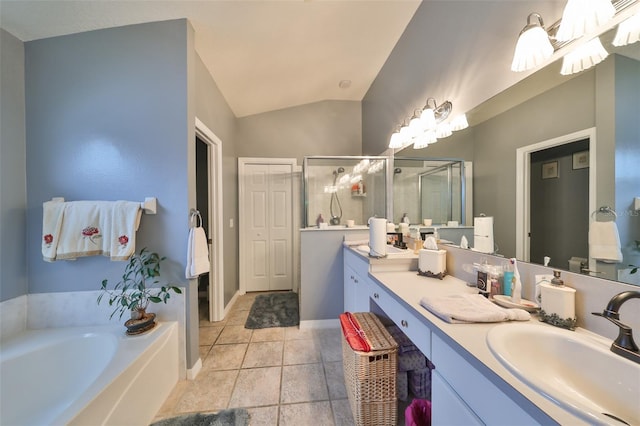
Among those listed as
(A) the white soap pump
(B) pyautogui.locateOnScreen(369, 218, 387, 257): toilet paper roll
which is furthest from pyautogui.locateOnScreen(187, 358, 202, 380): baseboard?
(A) the white soap pump

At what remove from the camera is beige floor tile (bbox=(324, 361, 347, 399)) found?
4.86 feet

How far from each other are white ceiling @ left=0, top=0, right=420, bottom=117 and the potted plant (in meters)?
1.61

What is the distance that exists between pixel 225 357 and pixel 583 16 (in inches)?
112

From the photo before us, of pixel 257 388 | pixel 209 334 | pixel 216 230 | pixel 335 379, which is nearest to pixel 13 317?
pixel 209 334

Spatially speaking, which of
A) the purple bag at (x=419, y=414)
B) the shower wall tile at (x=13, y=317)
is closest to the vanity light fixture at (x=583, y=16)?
the purple bag at (x=419, y=414)

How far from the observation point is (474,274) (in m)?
1.25

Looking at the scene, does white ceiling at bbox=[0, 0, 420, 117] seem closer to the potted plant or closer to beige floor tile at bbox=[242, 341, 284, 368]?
the potted plant

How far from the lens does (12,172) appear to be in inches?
58.0

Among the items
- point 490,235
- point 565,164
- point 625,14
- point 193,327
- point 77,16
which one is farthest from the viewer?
point 193,327

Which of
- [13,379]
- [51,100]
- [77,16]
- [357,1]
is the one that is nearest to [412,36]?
[357,1]

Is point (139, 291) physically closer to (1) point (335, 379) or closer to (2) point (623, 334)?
(1) point (335, 379)

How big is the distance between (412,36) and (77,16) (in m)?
2.50

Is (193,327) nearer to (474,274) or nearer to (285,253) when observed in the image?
(285,253)

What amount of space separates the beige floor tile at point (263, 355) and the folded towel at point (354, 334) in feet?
2.65
